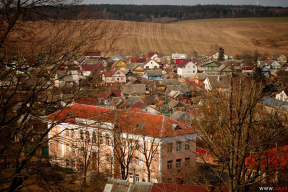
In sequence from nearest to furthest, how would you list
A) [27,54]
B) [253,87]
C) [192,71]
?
1. [27,54]
2. [253,87]
3. [192,71]

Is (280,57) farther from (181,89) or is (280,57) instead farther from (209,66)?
(181,89)

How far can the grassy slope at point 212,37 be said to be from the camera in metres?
54.8

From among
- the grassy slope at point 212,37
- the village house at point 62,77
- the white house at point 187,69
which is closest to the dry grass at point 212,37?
the grassy slope at point 212,37

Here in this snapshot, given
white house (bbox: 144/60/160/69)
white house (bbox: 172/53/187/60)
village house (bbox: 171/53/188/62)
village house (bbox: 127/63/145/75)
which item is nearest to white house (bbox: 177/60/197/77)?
village house (bbox: 127/63/145/75)

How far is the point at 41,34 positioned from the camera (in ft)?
11.5

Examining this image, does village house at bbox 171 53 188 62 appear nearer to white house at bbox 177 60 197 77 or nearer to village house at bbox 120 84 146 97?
white house at bbox 177 60 197 77

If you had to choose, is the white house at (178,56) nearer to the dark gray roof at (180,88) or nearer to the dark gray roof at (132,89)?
the dark gray roof at (180,88)

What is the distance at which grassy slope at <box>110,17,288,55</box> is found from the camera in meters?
54.8

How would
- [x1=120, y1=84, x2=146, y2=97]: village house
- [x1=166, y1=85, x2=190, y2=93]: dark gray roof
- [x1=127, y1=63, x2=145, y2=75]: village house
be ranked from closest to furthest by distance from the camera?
[x1=120, y1=84, x2=146, y2=97]: village house
[x1=166, y1=85, x2=190, y2=93]: dark gray roof
[x1=127, y1=63, x2=145, y2=75]: village house

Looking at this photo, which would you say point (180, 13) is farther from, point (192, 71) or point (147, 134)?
point (147, 134)

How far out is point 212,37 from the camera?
6172cm

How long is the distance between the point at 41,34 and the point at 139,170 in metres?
7.66

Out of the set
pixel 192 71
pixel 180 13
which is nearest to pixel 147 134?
pixel 192 71

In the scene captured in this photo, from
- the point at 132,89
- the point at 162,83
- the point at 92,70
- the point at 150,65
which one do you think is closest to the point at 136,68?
the point at 150,65
